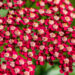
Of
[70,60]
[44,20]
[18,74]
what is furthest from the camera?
[44,20]

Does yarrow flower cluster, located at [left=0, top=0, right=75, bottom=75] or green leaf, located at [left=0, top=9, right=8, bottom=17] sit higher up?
green leaf, located at [left=0, top=9, right=8, bottom=17]

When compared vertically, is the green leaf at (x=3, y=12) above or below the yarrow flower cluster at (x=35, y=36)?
above

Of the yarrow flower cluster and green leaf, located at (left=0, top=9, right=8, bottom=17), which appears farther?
green leaf, located at (left=0, top=9, right=8, bottom=17)

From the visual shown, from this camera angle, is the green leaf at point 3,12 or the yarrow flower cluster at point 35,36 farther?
the green leaf at point 3,12

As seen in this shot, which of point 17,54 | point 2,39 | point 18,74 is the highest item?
point 2,39

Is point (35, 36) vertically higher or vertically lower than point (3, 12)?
lower

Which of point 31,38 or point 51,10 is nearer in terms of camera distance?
point 31,38

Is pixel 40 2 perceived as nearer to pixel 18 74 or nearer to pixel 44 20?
pixel 44 20

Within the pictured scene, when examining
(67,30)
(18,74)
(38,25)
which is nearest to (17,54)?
(18,74)
